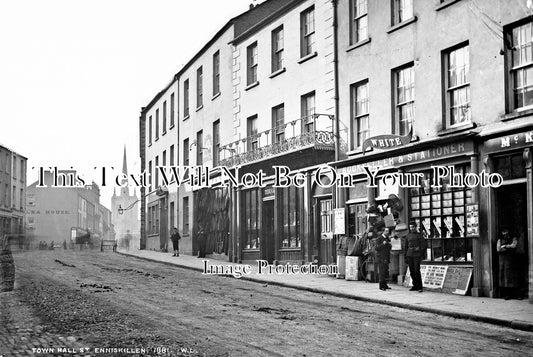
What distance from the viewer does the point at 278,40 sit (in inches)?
1004

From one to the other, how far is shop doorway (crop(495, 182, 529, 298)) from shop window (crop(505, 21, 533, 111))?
1.87 m

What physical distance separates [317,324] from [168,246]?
3018 cm

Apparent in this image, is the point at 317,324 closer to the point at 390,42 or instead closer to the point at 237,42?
the point at 390,42

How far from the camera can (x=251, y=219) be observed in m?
27.2

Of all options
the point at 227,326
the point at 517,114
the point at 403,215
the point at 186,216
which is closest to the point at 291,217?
the point at 403,215

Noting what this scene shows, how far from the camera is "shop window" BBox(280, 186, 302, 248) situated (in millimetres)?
23516

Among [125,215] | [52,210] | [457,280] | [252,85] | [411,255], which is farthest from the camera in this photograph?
[125,215]

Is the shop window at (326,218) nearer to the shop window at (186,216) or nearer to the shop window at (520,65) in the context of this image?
the shop window at (520,65)

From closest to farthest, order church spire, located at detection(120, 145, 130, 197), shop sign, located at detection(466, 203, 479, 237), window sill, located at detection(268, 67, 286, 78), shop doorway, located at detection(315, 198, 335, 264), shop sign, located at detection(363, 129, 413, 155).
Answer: shop sign, located at detection(466, 203, 479, 237) < shop sign, located at detection(363, 129, 413, 155) < shop doorway, located at detection(315, 198, 335, 264) < window sill, located at detection(268, 67, 286, 78) < church spire, located at detection(120, 145, 130, 197)

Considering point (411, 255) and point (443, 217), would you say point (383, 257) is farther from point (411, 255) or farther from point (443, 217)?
point (443, 217)

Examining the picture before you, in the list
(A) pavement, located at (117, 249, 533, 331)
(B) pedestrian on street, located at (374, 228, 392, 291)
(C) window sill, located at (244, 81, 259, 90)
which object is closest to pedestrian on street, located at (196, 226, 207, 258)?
(C) window sill, located at (244, 81, 259, 90)

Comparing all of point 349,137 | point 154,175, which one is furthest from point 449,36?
point 154,175

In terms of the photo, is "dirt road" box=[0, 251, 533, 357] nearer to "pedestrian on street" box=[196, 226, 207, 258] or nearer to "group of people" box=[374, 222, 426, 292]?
"group of people" box=[374, 222, 426, 292]

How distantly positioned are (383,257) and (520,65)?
569 centimetres
